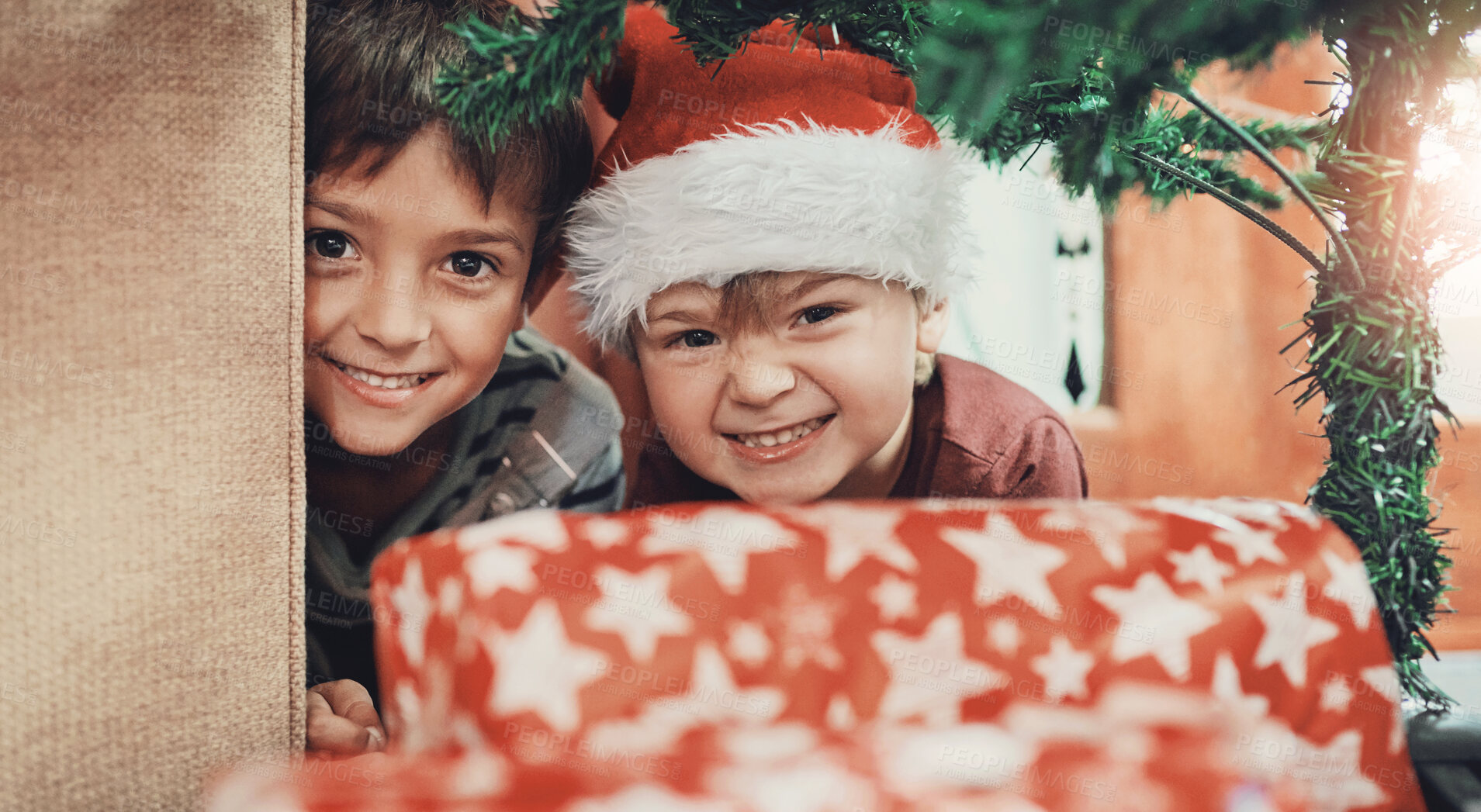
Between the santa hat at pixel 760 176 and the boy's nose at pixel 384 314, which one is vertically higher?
the santa hat at pixel 760 176

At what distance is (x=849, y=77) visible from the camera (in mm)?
683

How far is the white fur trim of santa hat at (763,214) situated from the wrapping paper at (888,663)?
191 millimetres

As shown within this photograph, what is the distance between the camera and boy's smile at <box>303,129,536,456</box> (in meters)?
0.61

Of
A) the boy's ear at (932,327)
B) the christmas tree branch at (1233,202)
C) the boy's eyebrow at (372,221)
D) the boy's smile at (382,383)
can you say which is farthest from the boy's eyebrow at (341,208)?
the christmas tree branch at (1233,202)

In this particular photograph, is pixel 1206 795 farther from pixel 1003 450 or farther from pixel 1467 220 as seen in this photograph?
pixel 1467 220

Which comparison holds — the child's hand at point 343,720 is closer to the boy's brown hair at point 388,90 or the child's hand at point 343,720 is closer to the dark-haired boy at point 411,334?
the dark-haired boy at point 411,334

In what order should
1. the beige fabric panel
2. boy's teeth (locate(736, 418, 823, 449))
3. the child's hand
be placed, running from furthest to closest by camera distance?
boy's teeth (locate(736, 418, 823, 449)), the child's hand, the beige fabric panel

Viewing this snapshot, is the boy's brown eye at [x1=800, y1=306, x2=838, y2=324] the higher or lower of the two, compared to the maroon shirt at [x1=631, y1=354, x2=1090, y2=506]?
higher

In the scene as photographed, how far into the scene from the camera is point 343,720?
23.8 inches

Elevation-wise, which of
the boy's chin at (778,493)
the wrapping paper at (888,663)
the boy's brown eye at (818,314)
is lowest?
the wrapping paper at (888,663)

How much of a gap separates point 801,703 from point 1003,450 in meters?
0.30

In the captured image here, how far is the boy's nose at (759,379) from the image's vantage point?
0.65m

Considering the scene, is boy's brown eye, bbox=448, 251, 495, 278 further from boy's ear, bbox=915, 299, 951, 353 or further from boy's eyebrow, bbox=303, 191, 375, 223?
boy's ear, bbox=915, 299, 951, 353

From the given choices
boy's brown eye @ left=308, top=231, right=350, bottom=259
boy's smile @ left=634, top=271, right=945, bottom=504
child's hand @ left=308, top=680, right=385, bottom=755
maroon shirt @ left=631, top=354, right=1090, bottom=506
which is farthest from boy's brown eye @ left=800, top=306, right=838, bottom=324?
child's hand @ left=308, top=680, right=385, bottom=755
